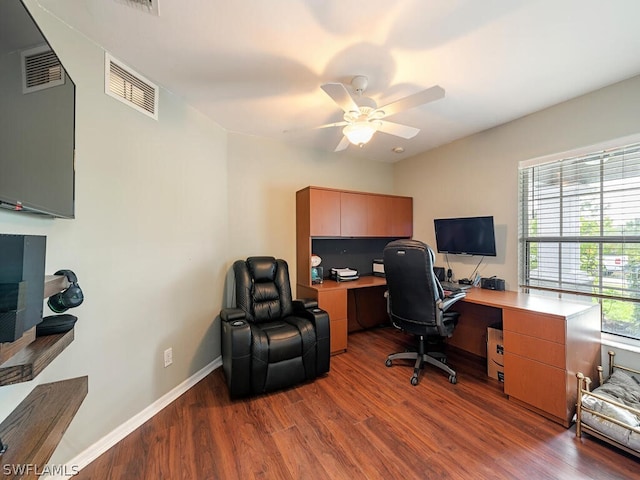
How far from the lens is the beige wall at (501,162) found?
209 cm

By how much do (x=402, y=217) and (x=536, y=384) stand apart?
2.36 m

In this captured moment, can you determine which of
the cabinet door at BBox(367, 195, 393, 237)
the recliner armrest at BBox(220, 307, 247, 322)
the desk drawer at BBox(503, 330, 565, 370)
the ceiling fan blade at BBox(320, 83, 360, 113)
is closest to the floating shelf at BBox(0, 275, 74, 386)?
the recliner armrest at BBox(220, 307, 247, 322)

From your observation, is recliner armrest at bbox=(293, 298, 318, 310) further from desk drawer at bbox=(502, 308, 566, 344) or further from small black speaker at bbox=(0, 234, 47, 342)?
small black speaker at bbox=(0, 234, 47, 342)

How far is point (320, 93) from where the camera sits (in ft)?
7.03

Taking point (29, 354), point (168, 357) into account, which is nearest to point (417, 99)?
point (29, 354)

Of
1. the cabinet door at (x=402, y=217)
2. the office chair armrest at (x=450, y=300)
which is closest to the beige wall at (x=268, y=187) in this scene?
the cabinet door at (x=402, y=217)

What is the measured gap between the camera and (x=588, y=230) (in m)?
2.27

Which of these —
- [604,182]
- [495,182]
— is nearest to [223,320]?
[495,182]

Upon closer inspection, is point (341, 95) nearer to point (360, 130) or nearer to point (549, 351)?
point (360, 130)

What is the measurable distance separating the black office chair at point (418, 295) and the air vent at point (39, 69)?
2.36 metres

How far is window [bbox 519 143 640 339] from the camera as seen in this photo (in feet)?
6.72

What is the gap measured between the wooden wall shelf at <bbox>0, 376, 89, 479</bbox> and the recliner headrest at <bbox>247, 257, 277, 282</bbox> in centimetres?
157

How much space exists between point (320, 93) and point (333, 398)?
8.37ft

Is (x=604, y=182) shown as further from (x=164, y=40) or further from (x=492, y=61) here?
(x=164, y=40)
